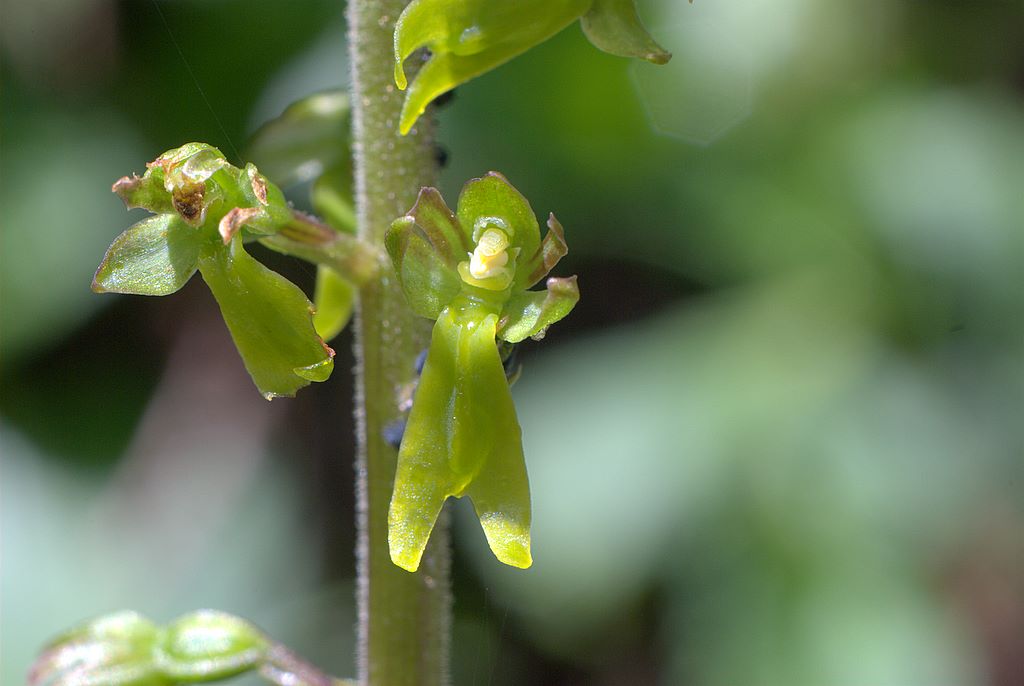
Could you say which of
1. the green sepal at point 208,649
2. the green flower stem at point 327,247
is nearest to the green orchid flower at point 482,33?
the green flower stem at point 327,247

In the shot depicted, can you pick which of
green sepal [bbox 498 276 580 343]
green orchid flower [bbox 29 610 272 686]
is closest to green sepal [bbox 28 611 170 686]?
green orchid flower [bbox 29 610 272 686]

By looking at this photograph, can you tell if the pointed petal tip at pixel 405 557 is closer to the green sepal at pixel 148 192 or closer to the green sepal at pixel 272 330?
the green sepal at pixel 272 330

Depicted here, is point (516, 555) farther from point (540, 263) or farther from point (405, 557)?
point (540, 263)

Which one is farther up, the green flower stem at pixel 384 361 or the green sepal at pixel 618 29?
the green sepal at pixel 618 29

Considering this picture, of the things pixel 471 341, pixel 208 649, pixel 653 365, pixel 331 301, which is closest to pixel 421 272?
pixel 471 341

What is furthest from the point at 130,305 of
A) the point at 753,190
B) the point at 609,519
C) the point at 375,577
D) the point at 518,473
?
the point at 518,473

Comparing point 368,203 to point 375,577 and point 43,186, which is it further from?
point 43,186

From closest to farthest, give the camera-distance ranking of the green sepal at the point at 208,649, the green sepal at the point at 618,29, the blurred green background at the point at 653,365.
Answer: the green sepal at the point at 618,29, the green sepal at the point at 208,649, the blurred green background at the point at 653,365

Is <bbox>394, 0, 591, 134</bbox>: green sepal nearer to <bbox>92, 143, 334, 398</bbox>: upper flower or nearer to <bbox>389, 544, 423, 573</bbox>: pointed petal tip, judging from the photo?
<bbox>92, 143, 334, 398</bbox>: upper flower
